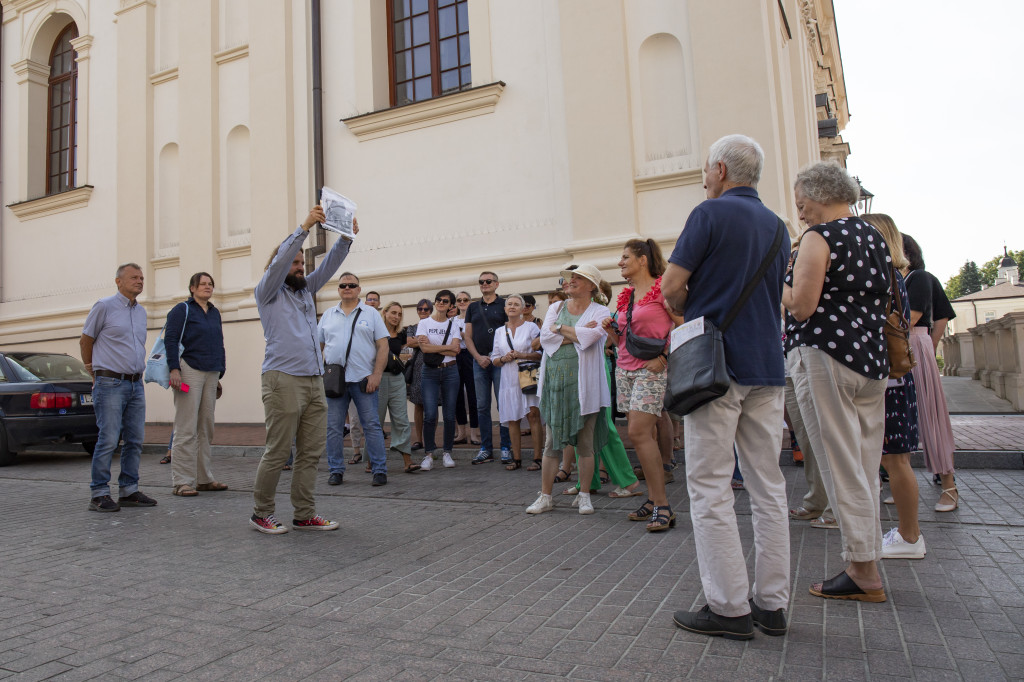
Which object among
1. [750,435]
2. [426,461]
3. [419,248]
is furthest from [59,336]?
[750,435]

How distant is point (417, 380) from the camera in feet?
28.9

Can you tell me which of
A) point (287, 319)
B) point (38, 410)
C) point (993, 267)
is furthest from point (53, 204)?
point (993, 267)

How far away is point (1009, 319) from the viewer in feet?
40.4

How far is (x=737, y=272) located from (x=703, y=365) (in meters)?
0.44

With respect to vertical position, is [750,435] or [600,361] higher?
[600,361]

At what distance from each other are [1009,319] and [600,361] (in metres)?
10.5

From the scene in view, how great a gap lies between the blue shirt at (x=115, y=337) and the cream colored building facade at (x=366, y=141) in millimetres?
5399

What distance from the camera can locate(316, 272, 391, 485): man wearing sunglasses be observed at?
7117 mm

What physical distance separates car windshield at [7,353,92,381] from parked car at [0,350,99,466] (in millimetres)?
16

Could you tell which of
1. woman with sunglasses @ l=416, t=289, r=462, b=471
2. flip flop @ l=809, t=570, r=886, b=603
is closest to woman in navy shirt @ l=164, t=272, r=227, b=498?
woman with sunglasses @ l=416, t=289, r=462, b=471

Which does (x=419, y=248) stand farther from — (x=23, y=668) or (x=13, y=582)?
(x=23, y=668)

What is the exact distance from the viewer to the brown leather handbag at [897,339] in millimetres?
3611

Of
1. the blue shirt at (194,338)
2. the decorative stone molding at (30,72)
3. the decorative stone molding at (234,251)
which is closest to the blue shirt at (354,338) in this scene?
the blue shirt at (194,338)

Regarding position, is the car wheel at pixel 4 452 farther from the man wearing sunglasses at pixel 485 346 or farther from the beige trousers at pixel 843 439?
the beige trousers at pixel 843 439
